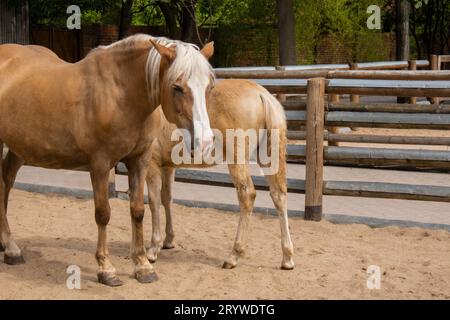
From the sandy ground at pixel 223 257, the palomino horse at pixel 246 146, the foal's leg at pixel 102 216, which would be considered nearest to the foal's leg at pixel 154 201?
the palomino horse at pixel 246 146

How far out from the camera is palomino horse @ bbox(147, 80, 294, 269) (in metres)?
6.21

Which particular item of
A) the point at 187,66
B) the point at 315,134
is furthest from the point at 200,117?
the point at 315,134

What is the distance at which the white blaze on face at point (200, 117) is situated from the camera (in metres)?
4.92

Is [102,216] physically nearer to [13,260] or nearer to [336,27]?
[13,260]

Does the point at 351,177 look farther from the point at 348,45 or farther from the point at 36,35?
the point at 348,45

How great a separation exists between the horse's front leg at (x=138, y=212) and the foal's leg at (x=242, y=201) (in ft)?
2.33

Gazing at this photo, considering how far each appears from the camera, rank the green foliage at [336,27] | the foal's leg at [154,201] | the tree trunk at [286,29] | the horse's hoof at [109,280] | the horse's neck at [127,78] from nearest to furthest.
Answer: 1. the horse's neck at [127,78]
2. the horse's hoof at [109,280]
3. the foal's leg at [154,201]
4. the tree trunk at [286,29]
5. the green foliage at [336,27]

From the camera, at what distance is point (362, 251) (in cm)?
673

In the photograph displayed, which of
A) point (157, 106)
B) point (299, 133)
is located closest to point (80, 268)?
point (157, 106)

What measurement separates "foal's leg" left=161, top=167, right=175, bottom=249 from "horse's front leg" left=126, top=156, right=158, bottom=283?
98 centimetres

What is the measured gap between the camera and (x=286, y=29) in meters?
19.5

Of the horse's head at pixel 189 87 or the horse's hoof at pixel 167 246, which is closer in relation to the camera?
the horse's head at pixel 189 87

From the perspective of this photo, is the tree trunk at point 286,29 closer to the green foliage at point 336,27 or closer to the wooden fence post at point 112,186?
the green foliage at point 336,27

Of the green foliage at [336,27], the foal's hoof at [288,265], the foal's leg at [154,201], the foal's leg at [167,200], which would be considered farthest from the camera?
the green foliage at [336,27]
